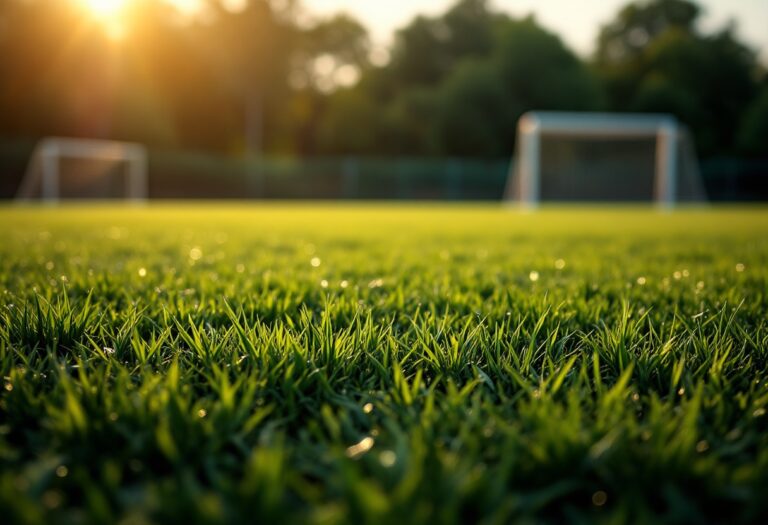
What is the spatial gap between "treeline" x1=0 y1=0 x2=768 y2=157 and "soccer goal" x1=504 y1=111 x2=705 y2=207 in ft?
46.7

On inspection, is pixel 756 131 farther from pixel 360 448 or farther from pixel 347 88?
pixel 360 448

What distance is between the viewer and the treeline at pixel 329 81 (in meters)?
33.1

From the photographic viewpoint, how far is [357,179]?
32.5 m

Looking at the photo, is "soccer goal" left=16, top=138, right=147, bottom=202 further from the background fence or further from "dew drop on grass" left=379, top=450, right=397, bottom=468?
"dew drop on grass" left=379, top=450, right=397, bottom=468

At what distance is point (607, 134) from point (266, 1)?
26174 mm

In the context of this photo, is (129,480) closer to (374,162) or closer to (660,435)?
(660,435)

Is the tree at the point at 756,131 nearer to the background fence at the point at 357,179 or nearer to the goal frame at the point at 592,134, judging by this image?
the background fence at the point at 357,179

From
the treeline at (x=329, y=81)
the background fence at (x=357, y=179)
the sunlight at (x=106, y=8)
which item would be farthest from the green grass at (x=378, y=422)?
the treeline at (x=329, y=81)

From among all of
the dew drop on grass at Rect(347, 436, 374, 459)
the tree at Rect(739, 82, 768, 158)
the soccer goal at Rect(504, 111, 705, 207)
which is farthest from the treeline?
the dew drop on grass at Rect(347, 436, 374, 459)

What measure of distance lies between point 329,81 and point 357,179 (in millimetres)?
15213

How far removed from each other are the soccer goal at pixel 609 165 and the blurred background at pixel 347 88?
796cm

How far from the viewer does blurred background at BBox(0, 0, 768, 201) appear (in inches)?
1288

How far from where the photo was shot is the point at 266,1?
3950cm

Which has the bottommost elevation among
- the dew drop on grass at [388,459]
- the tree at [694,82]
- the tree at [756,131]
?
→ the dew drop on grass at [388,459]
